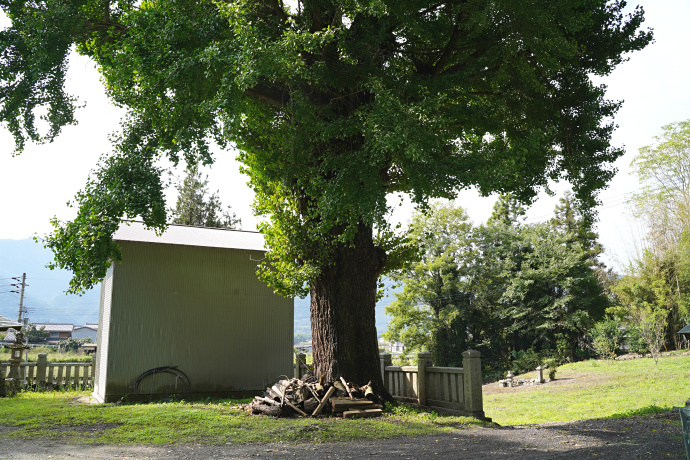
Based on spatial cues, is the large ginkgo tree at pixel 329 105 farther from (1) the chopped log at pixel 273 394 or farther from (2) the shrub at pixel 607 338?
(2) the shrub at pixel 607 338

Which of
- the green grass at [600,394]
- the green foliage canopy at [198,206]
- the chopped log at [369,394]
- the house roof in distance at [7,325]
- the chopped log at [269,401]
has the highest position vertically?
the green foliage canopy at [198,206]

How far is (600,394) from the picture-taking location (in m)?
16.0

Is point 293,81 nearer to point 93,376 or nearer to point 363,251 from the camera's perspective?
point 363,251

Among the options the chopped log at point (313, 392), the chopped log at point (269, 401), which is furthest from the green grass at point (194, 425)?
the chopped log at point (313, 392)

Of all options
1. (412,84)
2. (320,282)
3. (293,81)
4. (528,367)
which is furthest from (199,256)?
(528,367)

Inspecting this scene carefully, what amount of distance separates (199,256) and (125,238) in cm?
191

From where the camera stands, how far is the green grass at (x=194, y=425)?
7.40 m

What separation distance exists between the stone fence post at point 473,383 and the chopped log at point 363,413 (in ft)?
5.54

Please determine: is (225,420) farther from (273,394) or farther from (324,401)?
(324,401)

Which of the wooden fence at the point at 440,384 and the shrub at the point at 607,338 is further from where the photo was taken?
the shrub at the point at 607,338

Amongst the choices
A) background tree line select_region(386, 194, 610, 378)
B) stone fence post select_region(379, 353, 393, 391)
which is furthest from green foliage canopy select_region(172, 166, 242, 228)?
stone fence post select_region(379, 353, 393, 391)

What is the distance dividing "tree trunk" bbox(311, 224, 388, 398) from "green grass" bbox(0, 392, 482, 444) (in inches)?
43.7

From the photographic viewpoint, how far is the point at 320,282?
10703 mm

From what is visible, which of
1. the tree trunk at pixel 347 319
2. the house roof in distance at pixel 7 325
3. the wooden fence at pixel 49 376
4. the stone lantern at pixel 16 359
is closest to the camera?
the tree trunk at pixel 347 319
